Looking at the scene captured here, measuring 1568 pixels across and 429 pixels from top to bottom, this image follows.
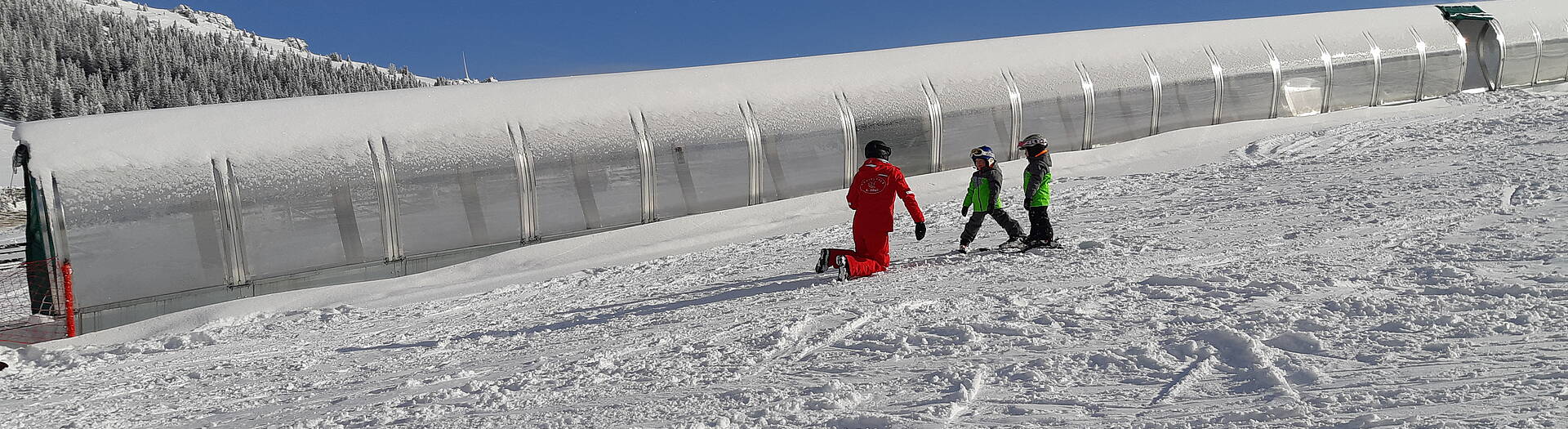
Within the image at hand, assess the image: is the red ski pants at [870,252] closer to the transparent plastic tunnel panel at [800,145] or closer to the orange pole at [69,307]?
the transparent plastic tunnel panel at [800,145]

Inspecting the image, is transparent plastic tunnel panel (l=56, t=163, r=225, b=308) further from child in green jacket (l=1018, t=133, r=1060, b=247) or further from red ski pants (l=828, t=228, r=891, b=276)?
child in green jacket (l=1018, t=133, r=1060, b=247)

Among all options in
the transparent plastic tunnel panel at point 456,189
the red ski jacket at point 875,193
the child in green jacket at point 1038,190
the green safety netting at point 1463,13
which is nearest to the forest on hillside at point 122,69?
the transparent plastic tunnel panel at point 456,189

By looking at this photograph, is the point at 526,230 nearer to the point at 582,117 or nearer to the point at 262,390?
the point at 582,117

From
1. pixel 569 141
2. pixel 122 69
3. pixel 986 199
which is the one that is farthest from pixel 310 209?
pixel 122 69

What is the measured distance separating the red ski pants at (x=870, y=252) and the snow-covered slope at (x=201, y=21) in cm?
12608

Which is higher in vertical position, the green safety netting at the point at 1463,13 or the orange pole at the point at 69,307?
the green safety netting at the point at 1463,13

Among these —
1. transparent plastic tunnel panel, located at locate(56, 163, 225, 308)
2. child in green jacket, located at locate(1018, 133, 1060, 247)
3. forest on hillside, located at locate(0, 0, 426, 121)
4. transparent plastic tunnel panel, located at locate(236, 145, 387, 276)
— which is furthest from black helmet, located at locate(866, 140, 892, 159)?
forest on hillside, located at locate(0, 0, 426, 121)

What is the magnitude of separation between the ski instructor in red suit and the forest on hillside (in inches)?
2776

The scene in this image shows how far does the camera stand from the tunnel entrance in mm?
22203

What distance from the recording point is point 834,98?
16.6m

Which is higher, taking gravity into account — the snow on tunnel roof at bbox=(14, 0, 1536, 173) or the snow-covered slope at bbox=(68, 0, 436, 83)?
the snow-covered slope at bbox=(68, 0, 436, 83)

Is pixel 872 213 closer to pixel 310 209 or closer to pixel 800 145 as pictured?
pixel 800 145

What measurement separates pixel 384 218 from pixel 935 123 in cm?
967

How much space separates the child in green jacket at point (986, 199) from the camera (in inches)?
386
